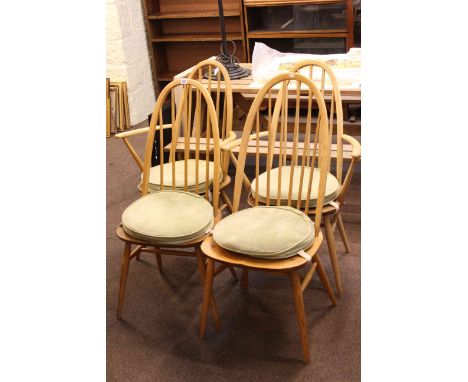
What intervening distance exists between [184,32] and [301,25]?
3.99 ft

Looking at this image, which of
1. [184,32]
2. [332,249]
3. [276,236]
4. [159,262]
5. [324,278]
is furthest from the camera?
[184,32]

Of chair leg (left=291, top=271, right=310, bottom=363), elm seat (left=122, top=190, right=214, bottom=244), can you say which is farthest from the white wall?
chair leg (left=291, top=271, right=310, bottom=363)

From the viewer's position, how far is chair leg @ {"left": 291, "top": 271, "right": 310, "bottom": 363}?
1879mm

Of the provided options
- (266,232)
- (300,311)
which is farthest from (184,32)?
(300,311)

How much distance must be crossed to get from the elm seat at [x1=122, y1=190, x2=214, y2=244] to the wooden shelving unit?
110 inches

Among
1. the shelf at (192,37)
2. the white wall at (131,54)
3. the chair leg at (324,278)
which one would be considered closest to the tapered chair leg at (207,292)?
the chair leg at (324,278)

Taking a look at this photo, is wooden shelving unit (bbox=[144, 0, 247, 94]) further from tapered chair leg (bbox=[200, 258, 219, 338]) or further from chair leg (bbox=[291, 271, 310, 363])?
chair leg (bbox=[291, 271, 310, 363])

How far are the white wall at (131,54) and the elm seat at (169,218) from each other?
2732 millimetres

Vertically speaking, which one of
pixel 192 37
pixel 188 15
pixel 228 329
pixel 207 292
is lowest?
pixel 228 329

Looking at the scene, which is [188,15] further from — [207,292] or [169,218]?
[207,292]

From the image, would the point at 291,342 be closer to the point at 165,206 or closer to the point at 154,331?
the point at 154,331

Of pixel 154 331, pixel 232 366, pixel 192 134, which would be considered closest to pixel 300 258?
pixel 232 366

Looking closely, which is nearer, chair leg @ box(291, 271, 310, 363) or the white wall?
chair leg @ box(291, 271, 310, 363)

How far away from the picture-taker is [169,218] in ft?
6.83
